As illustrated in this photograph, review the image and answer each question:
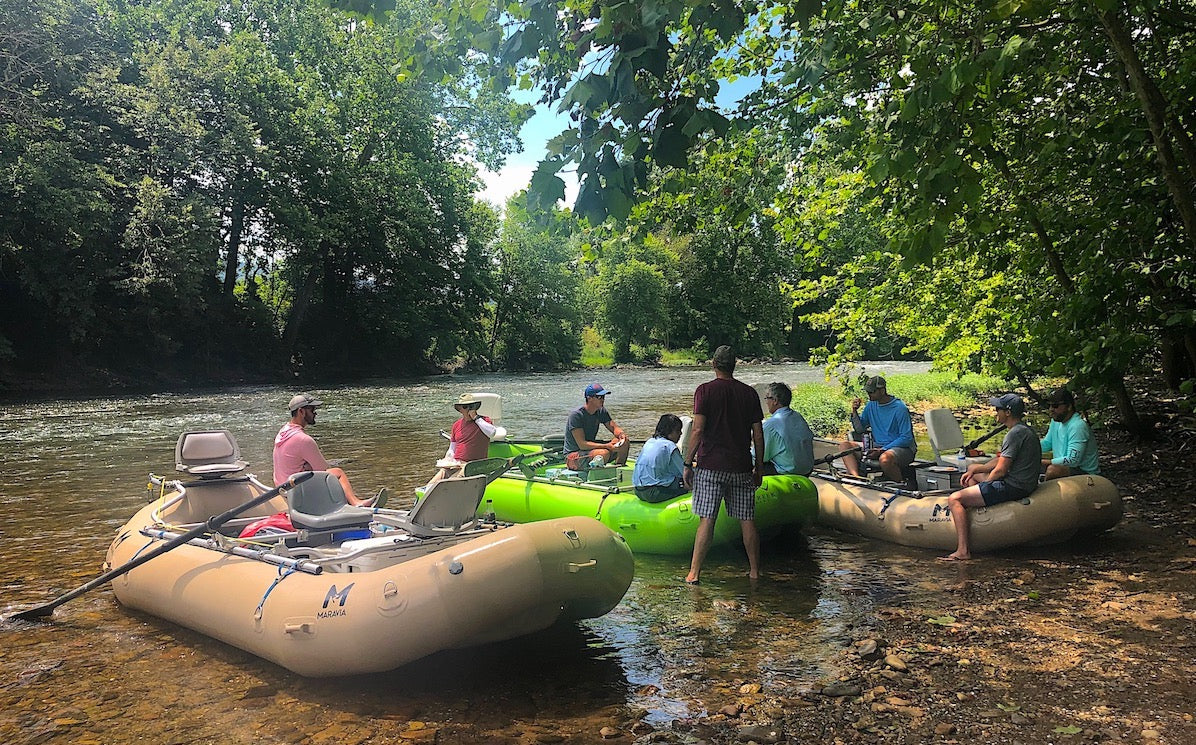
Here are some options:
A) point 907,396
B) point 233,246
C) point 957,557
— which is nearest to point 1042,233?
point 957,557

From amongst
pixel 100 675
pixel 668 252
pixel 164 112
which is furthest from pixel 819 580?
pixel 668 252

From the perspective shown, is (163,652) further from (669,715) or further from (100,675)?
(669,715)

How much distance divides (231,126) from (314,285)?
7.79 meters

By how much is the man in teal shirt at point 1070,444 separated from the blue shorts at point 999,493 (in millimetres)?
606

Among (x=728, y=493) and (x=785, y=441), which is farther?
(x=785, y=441)

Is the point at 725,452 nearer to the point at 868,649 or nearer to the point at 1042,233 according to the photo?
the point at 868,649

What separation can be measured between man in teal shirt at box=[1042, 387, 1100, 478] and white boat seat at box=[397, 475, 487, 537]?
4940 millimetres

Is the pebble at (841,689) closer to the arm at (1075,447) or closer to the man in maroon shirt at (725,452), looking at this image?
the man in maroon shirt at (725,452)

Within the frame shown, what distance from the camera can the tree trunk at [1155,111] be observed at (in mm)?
5539

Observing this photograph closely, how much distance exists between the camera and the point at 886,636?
15.8 ft

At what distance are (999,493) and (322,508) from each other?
5.20 m

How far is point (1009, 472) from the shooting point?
6.57m

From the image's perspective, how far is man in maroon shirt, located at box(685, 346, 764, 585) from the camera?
6152 mm

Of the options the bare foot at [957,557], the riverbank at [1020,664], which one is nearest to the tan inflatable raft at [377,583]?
the riverbank at [1020,664]
